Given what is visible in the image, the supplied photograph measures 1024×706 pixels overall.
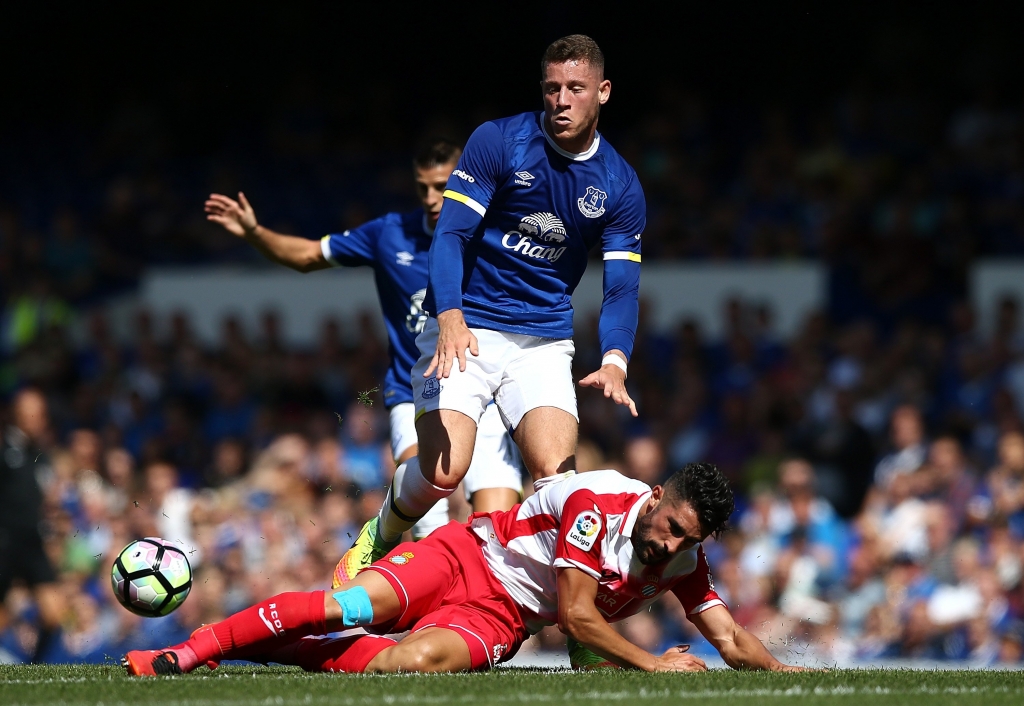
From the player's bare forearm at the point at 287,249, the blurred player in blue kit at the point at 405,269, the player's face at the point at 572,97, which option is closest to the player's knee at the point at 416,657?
the blurred player in blue kit at the point at 405,269

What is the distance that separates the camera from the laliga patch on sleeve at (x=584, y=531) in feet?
17.5

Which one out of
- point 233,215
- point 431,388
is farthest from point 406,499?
point 233,215

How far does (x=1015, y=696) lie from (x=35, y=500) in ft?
21.8

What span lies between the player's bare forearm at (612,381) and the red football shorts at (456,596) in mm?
914

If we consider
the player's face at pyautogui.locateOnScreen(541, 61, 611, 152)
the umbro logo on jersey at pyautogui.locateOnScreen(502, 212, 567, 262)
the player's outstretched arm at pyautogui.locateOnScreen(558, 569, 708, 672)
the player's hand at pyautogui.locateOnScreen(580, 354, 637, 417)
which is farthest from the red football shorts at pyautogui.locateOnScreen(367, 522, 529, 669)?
the player's face at pyautogui.locateOnScreen(541, 61, 611, 152)

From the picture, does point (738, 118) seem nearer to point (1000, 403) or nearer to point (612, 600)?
point (1000, 403)

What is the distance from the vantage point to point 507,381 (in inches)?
247

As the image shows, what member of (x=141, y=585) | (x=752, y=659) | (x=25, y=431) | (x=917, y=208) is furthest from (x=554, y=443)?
(x=917, y=208)

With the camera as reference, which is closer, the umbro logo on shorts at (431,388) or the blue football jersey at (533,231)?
the blue football jersey at (533,231)

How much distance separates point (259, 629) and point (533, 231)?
212 cm

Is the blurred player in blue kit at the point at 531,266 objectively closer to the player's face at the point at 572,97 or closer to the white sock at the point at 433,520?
the player's face at the point at 572,97

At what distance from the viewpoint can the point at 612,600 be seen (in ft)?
18.2

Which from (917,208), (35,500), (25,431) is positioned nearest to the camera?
(35,500)

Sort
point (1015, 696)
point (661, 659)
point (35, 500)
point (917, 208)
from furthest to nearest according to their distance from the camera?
point (917, 208), point (35, 500), point (661, 659), point (1015, 696)
